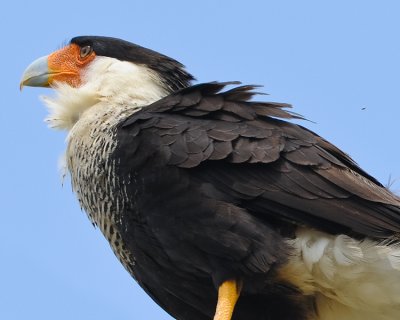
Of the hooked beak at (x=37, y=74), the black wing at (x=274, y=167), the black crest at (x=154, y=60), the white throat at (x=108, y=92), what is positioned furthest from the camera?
the hooked beak at (x=37, y=74)

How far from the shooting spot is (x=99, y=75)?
7.87 m

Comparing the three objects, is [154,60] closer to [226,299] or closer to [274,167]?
[274,167]

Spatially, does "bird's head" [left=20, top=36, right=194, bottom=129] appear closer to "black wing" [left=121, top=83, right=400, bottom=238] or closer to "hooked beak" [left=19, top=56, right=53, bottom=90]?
"hooked beak" [left=19, top=56, right=53, bottom=90]

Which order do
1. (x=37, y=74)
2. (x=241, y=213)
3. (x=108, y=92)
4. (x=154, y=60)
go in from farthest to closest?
(x=37, y=74), (x=154, y=60), (x=108, y=92), (x=241, y=213)

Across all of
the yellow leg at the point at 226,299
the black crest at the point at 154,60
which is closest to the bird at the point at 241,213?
the yellow leg at the point at 226,299

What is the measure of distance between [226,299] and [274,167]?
0.84 m

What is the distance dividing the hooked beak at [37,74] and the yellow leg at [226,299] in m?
2.39

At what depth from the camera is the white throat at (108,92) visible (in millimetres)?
7582

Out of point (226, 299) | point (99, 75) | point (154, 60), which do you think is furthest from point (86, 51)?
point (226, 299)

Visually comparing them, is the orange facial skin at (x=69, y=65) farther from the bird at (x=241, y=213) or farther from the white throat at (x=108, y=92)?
the bird at (x=241, y=213)

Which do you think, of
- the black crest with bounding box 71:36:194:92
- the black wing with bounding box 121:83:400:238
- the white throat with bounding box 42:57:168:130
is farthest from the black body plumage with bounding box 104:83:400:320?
the black crest with bounding box 71:36:194:92

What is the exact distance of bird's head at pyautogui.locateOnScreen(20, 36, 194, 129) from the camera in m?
7.64

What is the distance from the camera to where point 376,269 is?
645cm

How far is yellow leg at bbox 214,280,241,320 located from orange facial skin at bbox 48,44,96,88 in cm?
226
